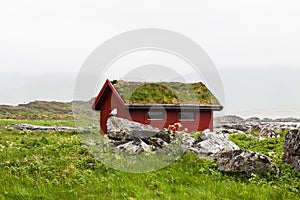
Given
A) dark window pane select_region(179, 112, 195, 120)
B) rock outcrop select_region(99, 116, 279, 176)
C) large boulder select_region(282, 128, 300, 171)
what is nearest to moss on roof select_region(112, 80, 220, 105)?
dark window pane select_region(179, 112, 195, 120)

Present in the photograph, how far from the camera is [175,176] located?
37.7ft

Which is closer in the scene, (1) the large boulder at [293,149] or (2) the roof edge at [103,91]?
(1) the large boulder at [293,149]

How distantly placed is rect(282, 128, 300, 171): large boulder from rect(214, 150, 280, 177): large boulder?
108 centimetres

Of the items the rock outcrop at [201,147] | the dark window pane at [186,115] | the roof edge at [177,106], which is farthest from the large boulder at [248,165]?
the dark window pane at [186,115]

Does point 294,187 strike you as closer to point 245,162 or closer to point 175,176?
point 245,162

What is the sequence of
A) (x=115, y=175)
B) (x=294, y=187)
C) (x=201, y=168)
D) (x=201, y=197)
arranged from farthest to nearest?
(x=201, y=168)
(x=115, y=175)
(x=294, y=187)
(x=201, y=197)

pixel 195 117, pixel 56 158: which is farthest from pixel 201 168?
pixel 195 117

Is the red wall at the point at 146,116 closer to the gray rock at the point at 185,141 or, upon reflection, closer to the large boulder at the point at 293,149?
the gray rock at the point at 185,141

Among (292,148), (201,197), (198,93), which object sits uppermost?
(198,93)

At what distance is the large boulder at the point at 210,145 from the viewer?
564 inches

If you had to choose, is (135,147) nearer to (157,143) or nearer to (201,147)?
(157,143)

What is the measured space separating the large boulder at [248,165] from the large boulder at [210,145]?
1.87m

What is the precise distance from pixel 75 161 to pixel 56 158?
982 mm

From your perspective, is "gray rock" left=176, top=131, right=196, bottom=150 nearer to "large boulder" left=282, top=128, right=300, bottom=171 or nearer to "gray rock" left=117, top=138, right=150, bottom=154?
"gray rock" left=117, top=138, right=150, bottom=154
